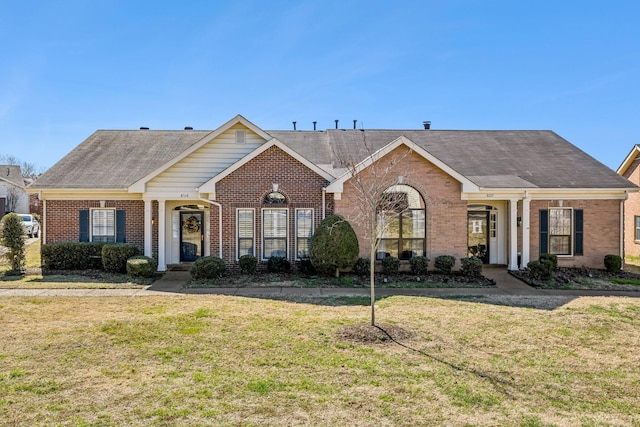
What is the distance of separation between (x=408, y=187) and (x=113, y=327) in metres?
10.8

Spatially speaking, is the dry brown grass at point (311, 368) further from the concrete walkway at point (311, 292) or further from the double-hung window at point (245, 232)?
the double-hung window at point (245, 232)

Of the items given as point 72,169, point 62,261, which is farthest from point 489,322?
point 72,169

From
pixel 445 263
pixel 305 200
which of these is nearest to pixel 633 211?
pixel 445 263

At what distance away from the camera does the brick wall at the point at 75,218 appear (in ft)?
56.4

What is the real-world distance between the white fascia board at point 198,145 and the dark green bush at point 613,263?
1344cm

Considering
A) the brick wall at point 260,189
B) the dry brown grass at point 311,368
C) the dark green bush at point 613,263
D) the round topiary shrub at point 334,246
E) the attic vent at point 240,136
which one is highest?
the attic vent at point 240,136

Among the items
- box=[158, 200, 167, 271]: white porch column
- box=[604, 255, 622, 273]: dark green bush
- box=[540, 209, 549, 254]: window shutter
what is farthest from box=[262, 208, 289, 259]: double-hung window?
box=[604, 255, 622, 273]: dark green bush

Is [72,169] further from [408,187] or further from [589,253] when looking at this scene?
[589,253]

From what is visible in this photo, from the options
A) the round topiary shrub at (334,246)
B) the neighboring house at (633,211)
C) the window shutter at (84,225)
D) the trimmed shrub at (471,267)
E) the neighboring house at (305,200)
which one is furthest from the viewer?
the neighboring house at (633,211)

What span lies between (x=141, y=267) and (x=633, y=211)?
23626 mm

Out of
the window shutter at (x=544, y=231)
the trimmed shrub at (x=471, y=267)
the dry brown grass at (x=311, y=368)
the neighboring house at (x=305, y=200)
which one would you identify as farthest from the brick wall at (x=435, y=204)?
the dry brown grass at (x=311, y=368)

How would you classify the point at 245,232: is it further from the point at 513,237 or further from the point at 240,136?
the point at 513,237

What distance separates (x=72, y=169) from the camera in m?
18.4

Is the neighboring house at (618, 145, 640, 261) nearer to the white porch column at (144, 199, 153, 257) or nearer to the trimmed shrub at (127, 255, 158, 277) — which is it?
the trimmed shrub at (127, 255, 158, 277)
